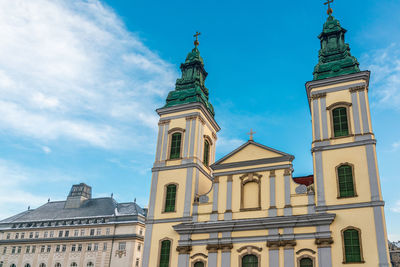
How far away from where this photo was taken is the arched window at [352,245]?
2391cm

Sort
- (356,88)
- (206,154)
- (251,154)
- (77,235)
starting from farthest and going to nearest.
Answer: (77,235), (206,154), (251,154), (356,88)

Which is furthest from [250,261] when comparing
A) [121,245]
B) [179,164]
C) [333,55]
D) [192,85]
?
[121,245]

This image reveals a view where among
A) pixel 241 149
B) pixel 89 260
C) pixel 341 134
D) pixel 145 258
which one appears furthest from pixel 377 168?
pixel 89 260

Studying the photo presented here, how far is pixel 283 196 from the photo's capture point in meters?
27.4

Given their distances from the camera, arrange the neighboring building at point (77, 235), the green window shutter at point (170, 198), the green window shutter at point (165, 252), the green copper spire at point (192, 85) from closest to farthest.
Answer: the green window shutter at point (165, 252) < the green window shutter at point (170, 198) < the green copper spire at point (192, 85) < the neighboring building at point (77, 235)

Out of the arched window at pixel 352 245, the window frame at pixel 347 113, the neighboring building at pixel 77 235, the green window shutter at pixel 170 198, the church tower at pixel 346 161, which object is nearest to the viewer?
the arched window at pixel 352 245

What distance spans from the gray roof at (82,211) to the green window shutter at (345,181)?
3561 cm

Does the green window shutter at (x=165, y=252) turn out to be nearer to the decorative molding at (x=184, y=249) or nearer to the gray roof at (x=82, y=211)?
the decorative molding at (x=184, y=249)

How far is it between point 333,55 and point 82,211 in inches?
1729

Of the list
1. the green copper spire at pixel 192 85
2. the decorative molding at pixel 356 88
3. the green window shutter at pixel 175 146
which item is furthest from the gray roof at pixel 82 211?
the decorative molding at pixel 356 88

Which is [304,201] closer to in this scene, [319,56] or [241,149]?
[241,149]

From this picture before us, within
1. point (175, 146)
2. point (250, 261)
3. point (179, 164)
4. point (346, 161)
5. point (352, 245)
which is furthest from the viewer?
point (175, 146)

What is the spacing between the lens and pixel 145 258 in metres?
29.3

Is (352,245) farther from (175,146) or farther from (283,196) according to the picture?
(175,146)
